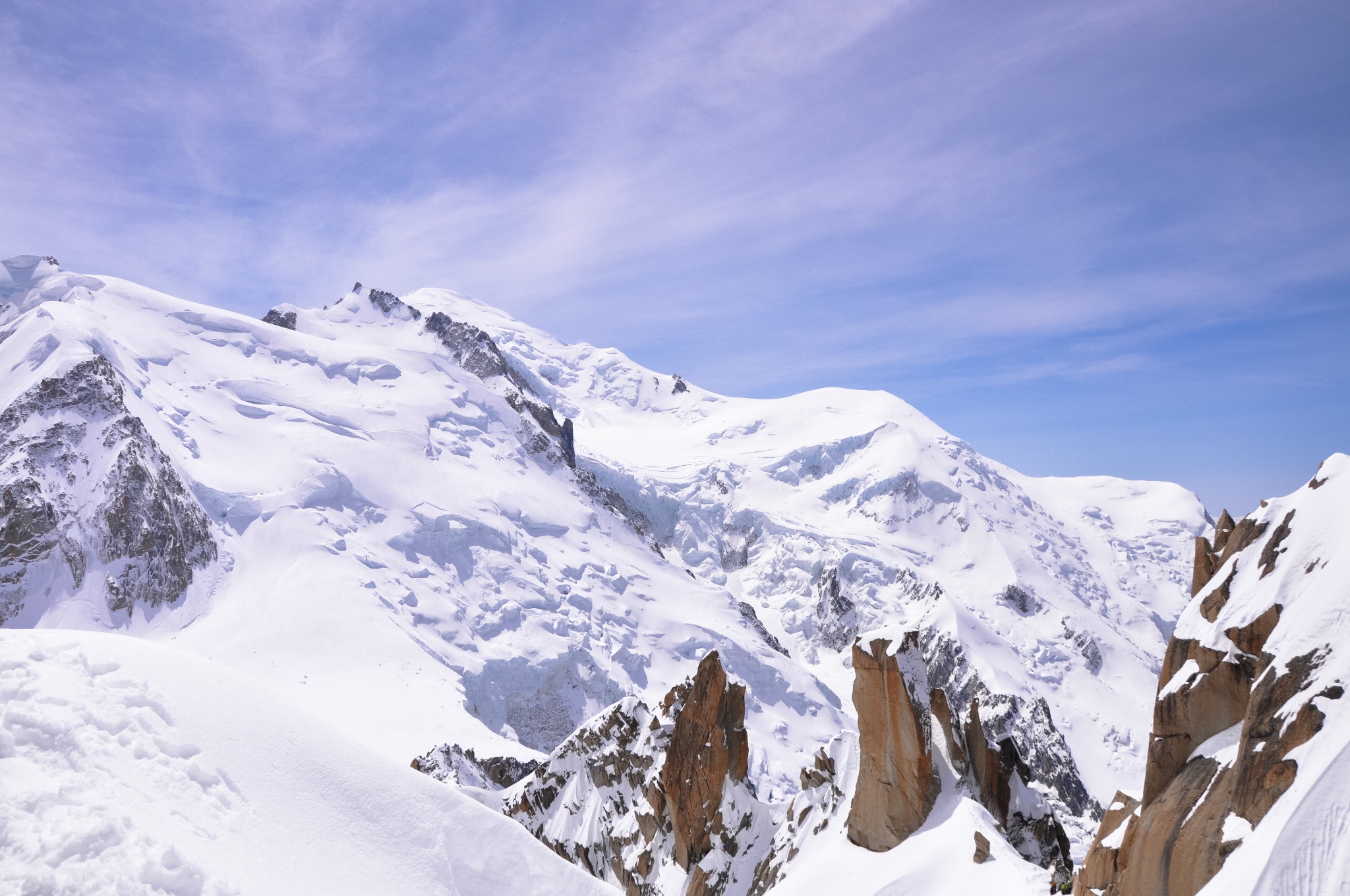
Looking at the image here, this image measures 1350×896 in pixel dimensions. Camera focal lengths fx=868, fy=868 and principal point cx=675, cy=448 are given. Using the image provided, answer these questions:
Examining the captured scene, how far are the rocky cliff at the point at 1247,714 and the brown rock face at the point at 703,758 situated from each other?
20.8m

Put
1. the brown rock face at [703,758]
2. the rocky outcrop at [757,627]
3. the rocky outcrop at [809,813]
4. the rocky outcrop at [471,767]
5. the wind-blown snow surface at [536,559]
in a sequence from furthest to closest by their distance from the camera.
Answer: the rocky outcrop at [757,627], the wind-blown snow surface at [536,559], the rocky outcrop at [471,767], the brown rock face at [703,758], the rocky outcrop at [809,813]

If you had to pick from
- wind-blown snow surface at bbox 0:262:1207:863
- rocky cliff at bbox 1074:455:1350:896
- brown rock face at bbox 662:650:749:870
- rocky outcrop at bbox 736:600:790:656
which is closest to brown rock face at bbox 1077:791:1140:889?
rocky cliff at bbox 1074:455:1350:896

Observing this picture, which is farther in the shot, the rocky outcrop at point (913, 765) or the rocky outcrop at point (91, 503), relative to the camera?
the rocky outcrop at point (91, 503)

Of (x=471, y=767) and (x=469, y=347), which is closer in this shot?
(x=471, y=767)

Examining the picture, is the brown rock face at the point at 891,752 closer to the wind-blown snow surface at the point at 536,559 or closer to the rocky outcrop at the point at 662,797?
the rocky outcrop at the point at 662,797

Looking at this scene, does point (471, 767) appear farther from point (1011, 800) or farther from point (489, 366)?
point (489, 366)

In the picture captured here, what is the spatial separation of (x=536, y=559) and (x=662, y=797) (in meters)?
67.0

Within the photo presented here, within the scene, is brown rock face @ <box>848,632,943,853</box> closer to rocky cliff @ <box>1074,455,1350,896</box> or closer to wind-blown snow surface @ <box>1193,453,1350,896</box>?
rocky cliff @ <box>1074,455,1350,896</box>

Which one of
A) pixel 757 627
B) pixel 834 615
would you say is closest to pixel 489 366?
pixel 757 627

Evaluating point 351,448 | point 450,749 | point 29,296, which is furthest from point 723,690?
point 29,296

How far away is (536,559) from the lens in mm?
102688

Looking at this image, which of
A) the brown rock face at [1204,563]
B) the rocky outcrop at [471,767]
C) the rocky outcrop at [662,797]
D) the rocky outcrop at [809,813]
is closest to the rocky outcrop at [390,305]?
the rocky outcrop at [471,767]

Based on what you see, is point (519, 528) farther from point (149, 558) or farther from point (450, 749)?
point (450, 749)

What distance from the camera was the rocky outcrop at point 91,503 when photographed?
7469 centimetres
